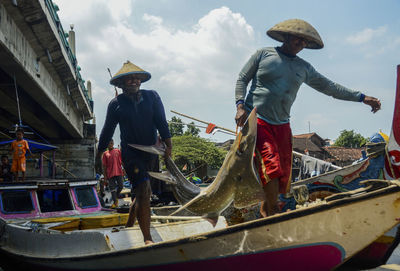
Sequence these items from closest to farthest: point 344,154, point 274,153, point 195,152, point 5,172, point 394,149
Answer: point 274,153
point 394,149
point 5,172
point 195,152
point 344,154

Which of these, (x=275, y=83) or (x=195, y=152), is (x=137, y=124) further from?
(x=195, y=152)

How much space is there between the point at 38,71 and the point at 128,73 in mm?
6892

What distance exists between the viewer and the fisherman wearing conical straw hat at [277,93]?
2.85 metres

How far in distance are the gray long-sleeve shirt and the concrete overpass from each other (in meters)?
5.16

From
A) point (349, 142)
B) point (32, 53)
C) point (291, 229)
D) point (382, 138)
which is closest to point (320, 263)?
point (291, 229)

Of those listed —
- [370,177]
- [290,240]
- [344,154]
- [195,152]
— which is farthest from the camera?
[344,154]

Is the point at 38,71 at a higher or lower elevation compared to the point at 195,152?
higher

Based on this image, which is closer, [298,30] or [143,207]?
[298,30]

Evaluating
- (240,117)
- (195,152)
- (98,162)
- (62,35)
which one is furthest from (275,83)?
(195,152)

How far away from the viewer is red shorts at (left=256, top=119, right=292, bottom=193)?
2.77 m

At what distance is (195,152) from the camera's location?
116 ft

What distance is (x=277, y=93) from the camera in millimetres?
2961

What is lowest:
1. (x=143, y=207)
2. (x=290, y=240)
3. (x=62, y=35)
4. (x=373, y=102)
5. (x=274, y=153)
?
(x=290, y=240)

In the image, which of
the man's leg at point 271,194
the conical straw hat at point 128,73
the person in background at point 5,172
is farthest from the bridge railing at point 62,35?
the man's leg at point 271,194
